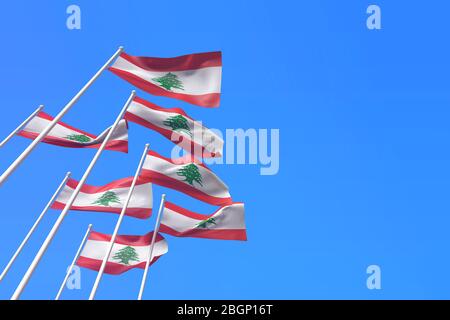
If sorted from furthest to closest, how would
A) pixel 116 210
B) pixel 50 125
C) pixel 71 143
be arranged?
pixel 116 210 → pixel 71 143 → pixel 50 125

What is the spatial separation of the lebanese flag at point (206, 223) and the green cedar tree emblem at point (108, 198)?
75.3 inches

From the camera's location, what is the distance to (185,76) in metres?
16.3

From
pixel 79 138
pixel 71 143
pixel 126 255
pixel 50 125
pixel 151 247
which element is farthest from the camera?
pixel 126 255

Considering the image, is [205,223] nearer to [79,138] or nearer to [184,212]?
[184,212]

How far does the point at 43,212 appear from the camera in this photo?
58.9 feet

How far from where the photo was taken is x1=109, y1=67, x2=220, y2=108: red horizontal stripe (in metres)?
15.3

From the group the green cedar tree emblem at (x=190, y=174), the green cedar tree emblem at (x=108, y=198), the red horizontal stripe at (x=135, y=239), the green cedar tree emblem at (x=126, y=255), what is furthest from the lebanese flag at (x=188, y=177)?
the green cedar tree emblem at (x=126, y=255)

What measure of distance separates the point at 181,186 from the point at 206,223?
6.73 ft

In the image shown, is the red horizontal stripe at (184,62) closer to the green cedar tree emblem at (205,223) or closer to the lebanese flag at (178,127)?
the lebanese flag at (178,127)

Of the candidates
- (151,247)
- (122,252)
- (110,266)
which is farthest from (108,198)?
(110,266)

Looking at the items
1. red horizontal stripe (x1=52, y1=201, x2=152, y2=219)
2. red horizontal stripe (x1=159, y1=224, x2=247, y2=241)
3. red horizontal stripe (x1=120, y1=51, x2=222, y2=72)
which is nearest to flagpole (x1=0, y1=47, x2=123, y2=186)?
red horizontal stripe (x1=120, y1=51, x2=222, y2=72)

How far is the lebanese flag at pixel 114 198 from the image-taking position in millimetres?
18891

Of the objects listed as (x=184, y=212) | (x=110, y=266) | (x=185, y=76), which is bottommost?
(x=110, y=266)
